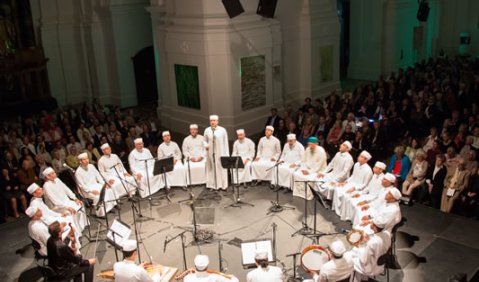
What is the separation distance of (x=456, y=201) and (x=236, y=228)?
13.5ft

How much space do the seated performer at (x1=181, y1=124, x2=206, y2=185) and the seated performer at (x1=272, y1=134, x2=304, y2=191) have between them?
5.48 ft

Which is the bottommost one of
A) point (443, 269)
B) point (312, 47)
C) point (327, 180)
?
point (443, 269)

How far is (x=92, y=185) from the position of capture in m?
10.0

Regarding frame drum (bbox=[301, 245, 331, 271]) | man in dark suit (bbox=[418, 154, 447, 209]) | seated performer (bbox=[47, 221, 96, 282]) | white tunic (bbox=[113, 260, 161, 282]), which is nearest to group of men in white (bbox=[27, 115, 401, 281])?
frame drum (bbox=[301, 245, 331, 271])

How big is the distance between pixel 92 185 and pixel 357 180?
5257mm

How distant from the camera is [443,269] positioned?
7.66m

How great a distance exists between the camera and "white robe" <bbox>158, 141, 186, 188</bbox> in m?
11.1

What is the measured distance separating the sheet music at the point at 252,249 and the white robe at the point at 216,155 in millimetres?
3946

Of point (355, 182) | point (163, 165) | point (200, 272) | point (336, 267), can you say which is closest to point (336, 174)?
point (355, 182)

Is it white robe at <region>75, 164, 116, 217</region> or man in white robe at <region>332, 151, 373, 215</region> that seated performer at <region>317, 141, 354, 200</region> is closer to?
man in white robe at <region>332, 151, 373, 215</region>

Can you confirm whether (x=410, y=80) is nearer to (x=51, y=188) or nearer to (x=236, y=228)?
(x=236, y=228)

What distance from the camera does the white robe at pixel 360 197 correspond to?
28.7 feet

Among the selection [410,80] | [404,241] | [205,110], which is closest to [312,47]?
[410,80]

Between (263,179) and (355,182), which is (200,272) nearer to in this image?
(355,182)
